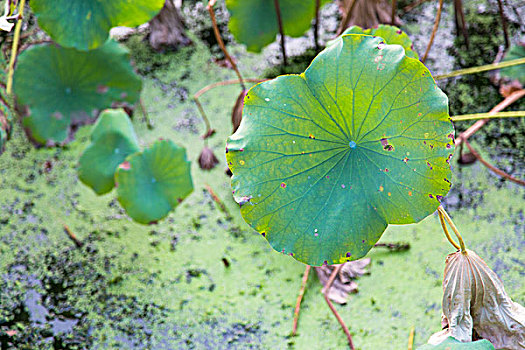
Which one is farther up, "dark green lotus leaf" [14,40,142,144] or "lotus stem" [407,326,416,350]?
"dark green lotus leaf" [14,40,142,144]

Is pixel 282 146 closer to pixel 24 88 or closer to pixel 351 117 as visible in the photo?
pixel 351 117

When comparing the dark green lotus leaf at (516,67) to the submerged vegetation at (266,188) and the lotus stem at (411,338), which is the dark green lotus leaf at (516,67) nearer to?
the submerged vegetation at (266,188)

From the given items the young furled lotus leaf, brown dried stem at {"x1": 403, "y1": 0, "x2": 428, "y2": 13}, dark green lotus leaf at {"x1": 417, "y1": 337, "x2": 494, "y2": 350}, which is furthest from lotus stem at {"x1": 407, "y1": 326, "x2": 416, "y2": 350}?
brown dried stem at {"x1": 403, "y1": 0, "x2": 428, "y2": 13}

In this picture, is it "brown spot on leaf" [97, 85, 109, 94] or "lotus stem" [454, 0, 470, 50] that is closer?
"brown spot on leaf" [97, 85, 109, 94]

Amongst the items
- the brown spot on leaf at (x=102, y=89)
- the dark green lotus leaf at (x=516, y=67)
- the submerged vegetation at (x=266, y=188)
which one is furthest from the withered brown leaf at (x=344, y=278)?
the brown spot on leaf at (x=102, y=89)

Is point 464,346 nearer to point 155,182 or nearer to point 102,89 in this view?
point 155,182

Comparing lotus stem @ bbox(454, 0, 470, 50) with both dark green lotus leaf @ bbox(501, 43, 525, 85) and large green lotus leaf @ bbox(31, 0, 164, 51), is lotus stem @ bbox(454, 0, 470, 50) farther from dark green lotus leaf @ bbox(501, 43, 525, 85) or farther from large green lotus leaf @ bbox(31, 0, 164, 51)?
large green lotus leaf @ bbox(31, 0, 164, 51)

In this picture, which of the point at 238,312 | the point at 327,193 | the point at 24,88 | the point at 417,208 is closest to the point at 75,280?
the point at 238,312
